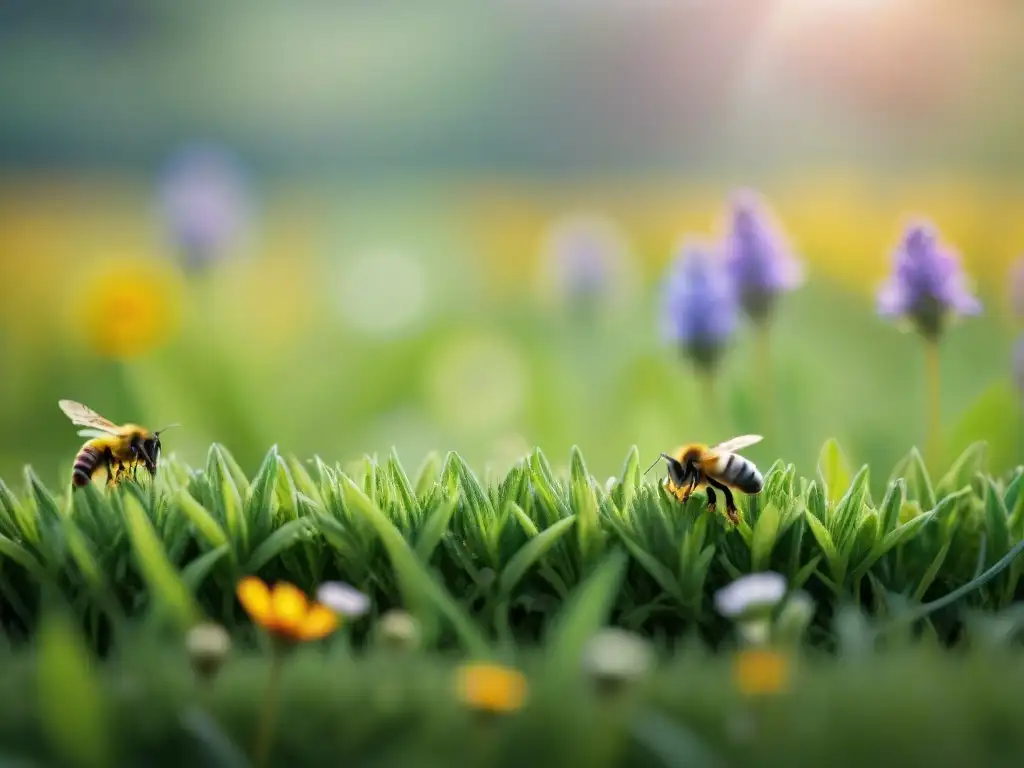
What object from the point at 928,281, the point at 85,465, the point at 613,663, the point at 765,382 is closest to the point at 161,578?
the point at 85,465

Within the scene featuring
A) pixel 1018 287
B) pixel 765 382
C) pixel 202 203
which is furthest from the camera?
pixel 202 203

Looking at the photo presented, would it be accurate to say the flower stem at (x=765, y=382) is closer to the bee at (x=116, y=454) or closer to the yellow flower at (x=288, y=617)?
the bee at (x=116, y=454)

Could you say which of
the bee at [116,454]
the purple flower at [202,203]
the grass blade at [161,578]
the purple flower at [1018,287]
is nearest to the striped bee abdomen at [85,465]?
the bee at [116,454]

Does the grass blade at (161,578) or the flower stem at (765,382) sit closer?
the grass blade at (161,578)

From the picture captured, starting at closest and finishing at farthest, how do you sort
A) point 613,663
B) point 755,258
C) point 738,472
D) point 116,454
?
point 613,663 < point 738,472 < point 116,454 < point 755,258

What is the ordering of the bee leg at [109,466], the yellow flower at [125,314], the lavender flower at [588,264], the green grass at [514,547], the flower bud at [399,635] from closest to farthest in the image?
the flower bud at [399,635], the green grass at [514,547], the bee leg at [109,466], the yellow flower at [125,314], the lavender flower at [588,264]

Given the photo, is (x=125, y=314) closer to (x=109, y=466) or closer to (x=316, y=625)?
(x=109, y=466)

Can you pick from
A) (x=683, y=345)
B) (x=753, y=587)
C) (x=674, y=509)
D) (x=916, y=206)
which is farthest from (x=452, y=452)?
(x=916, y=206)

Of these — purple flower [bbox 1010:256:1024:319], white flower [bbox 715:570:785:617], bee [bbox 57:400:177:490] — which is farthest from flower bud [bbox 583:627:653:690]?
purple flower [bbox 1010:256:1024:319]
